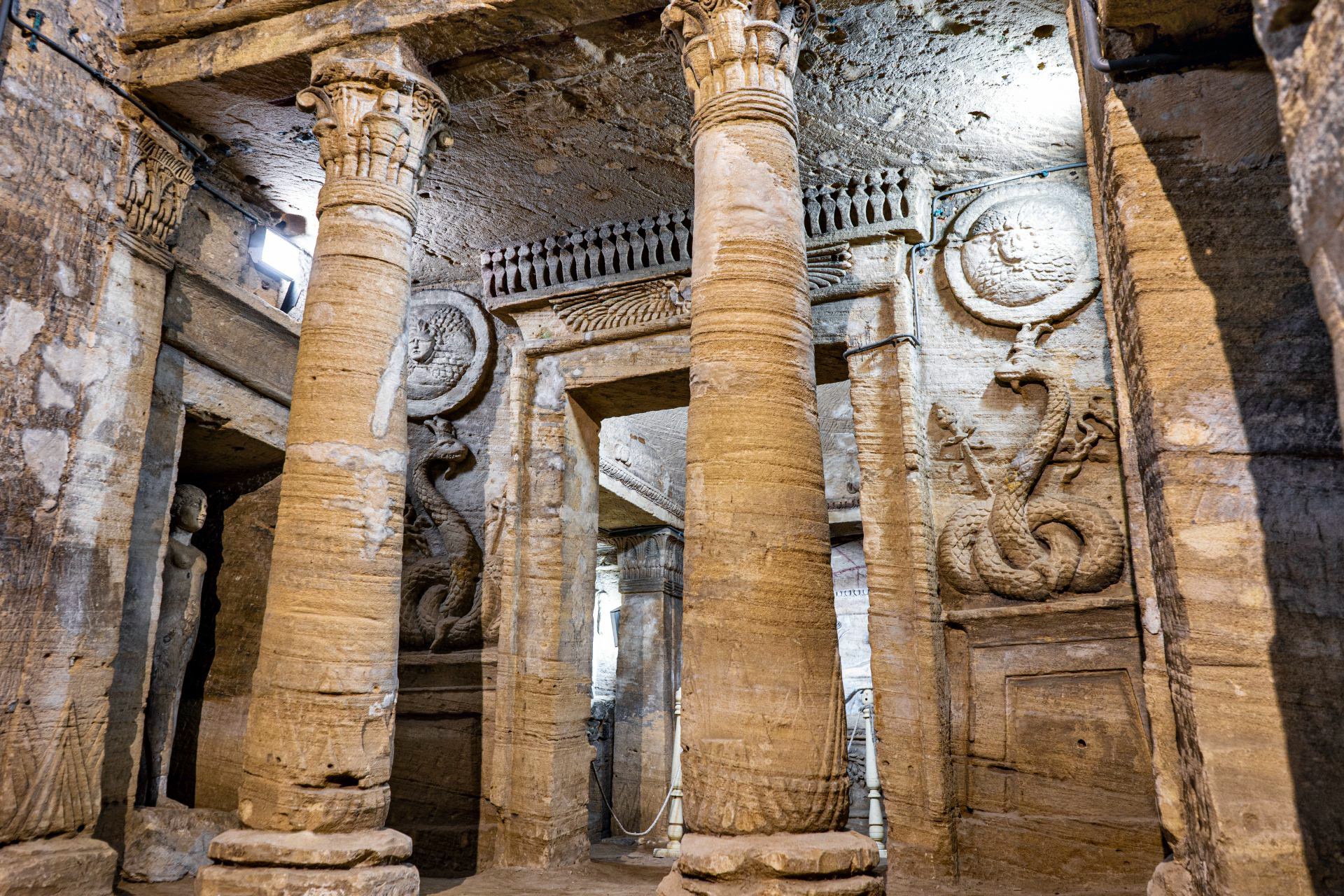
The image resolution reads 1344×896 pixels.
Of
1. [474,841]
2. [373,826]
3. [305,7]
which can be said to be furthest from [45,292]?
[474,841]

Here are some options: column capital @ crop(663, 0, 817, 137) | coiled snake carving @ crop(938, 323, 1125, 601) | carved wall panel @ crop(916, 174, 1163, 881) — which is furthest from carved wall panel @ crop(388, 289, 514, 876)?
coiled snake carving @ crop(938, 323, 1125, 601)

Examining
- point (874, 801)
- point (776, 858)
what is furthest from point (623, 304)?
point (776, 858)

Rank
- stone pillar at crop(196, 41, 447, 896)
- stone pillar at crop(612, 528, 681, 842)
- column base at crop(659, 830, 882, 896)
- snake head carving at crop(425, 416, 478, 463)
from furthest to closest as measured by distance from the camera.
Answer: stone pillar at crop(612, 528, 681, 842) < snake head carving at crop(425, 416, 478, 463) < stone pillar at crop(196, 41, 447, 896) < column base at crop(659, 830, 882, 896)

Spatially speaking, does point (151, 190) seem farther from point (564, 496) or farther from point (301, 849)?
point (301, 849)

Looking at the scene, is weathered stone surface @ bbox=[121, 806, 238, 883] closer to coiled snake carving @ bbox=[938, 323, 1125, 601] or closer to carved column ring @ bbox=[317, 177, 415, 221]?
carved column ring @ bbox=[317, 177, 415, 221]

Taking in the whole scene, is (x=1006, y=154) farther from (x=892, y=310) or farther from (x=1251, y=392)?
(x=1251, y=392)

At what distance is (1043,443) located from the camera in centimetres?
581

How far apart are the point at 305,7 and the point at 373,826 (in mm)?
4582

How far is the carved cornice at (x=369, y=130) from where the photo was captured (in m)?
5.01

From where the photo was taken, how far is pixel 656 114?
6.09m

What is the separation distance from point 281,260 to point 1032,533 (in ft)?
20.2

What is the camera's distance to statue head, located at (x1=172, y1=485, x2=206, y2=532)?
251 inches

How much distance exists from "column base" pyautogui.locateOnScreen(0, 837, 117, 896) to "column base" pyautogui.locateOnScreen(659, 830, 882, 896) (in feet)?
10.6

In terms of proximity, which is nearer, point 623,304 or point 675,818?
point 623,304
